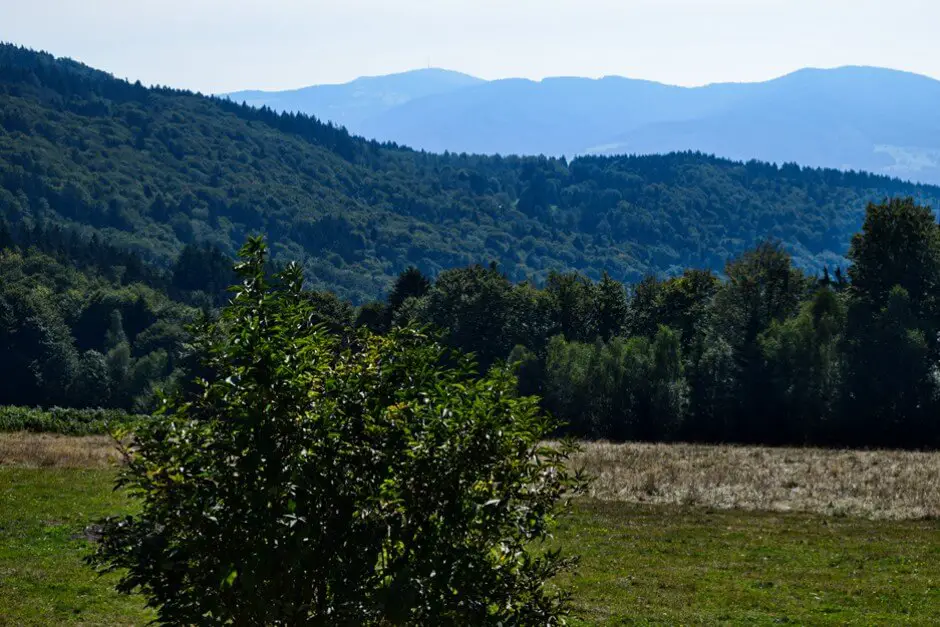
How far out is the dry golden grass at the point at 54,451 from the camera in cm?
3853

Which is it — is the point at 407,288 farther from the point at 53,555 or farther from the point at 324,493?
the point at 324,493

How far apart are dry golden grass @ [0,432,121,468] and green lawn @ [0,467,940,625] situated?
3.02 m

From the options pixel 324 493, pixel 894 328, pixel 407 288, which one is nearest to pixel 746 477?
pixel 324 493

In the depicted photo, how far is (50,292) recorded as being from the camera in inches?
7077

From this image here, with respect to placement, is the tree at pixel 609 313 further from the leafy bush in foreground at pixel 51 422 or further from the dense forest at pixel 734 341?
the leafy bush in foreground at pixel 51 422

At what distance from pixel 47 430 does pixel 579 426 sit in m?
49.3

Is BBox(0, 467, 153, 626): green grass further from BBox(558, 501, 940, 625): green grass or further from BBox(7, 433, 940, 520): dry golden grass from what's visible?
BBox(558, 501, 940, 625): green grass

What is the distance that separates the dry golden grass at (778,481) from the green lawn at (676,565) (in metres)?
Result: 2.34

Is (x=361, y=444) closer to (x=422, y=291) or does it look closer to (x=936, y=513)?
(x=936, y=513)

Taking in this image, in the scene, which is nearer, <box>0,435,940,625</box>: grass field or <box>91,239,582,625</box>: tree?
<box>91,239,582,625</box>: tree

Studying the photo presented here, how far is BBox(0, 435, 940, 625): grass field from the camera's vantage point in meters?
20.0

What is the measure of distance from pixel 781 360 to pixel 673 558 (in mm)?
59115

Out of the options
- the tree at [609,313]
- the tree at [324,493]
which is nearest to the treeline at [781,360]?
the tree at [609,313]

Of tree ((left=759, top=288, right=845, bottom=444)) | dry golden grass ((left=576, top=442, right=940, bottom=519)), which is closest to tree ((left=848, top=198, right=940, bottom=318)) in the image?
tree ((left=759, top=288, right=845, bottom=444))
